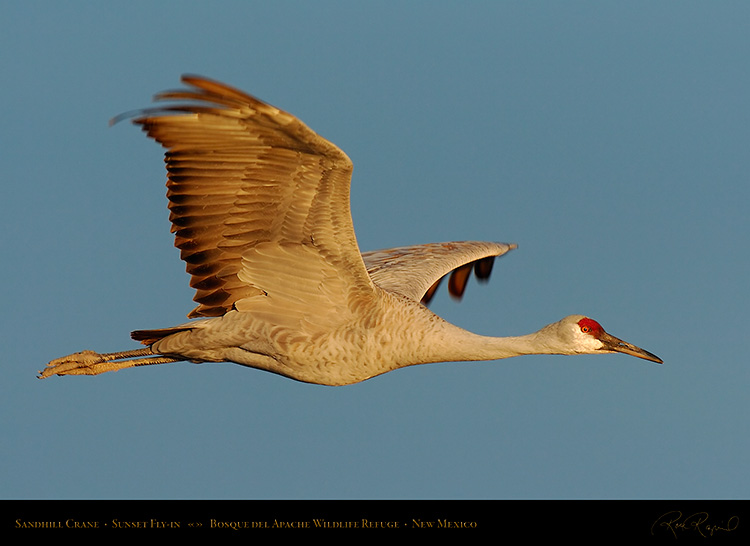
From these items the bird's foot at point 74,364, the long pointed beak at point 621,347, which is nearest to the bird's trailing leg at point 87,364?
the bird's foot at point 74,364

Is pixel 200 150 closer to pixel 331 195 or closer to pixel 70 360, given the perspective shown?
pixel 331 195

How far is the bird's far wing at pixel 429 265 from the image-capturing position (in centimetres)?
1106

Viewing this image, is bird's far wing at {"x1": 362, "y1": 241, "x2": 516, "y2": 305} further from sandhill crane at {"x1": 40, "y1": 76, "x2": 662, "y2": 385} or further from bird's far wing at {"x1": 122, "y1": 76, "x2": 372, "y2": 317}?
bird's far wing at {"x1": 122, "y1": 76, "x2": 372, "y2": 317}

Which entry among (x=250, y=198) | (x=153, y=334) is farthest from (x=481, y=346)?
(x=153, y=334)

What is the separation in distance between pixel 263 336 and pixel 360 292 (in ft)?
3.32

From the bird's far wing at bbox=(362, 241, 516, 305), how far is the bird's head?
6.42 ft

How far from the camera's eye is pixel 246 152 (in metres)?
8.05

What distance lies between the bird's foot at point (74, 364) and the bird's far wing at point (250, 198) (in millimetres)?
1607

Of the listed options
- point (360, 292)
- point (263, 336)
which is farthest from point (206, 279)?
point (360, 292)

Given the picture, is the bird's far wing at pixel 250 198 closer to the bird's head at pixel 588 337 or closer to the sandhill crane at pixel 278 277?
the sandhill crane at pixel 278 277

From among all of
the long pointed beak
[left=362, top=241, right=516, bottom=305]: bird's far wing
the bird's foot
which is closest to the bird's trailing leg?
the bird's foot

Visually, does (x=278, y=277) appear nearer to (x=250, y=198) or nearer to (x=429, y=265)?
(x=250, y=198)

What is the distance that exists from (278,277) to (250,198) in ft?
3.12

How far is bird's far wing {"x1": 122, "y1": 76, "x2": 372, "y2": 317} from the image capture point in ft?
25.5
